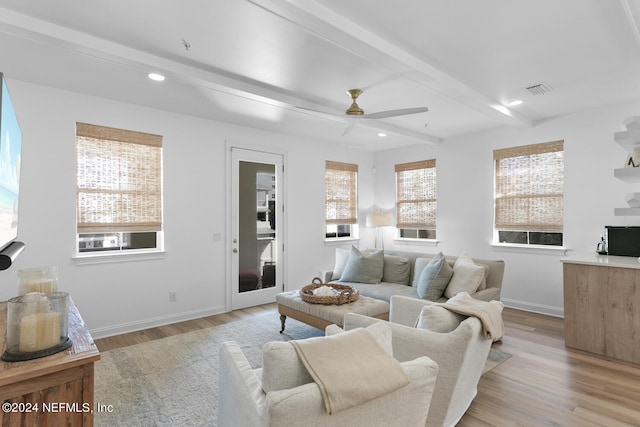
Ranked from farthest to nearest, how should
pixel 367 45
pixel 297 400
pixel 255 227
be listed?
pixel 255 227 → pixel 367 45 → pixel 297 400

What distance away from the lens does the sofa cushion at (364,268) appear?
443 cm

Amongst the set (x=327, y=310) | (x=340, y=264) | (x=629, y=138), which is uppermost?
(x=629, y=138)

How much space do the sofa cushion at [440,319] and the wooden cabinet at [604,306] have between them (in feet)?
7.18

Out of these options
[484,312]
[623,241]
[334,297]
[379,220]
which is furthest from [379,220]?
[484,312]

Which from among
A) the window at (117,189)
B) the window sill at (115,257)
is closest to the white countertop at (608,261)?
the window sill at (115,257)

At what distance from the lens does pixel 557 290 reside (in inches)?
179

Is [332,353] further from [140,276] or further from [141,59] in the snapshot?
[140,276]

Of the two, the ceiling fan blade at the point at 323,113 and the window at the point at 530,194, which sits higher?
the ceiling fan blade at the point at 323,113

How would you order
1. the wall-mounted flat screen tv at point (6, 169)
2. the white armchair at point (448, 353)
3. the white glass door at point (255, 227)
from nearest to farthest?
the wall-mounted flat screen tv at point (6, 169)
the white armchair at point (448, 353)
the white glass door at point (255, 227)

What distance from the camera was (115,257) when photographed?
393 centimetres

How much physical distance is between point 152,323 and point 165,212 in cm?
135

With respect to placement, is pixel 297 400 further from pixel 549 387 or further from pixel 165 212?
pixel 165 212

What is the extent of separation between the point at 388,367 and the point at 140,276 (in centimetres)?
370

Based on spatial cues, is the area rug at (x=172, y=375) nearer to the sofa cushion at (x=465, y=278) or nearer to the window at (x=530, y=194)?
the sofa cushion at (x=465, y=278)
